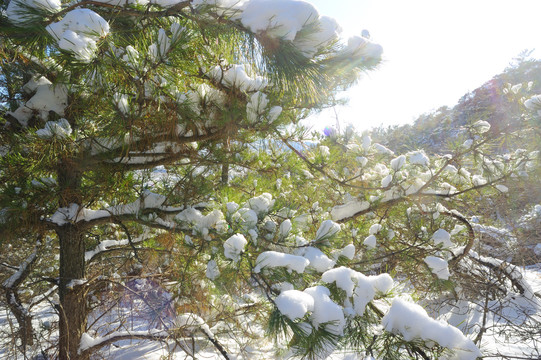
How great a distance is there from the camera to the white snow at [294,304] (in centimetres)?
76

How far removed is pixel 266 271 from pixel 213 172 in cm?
172

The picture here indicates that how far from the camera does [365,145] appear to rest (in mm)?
2285

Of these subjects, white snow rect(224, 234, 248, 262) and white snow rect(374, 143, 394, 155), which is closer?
white snow rect(224, 234, 248, 262)

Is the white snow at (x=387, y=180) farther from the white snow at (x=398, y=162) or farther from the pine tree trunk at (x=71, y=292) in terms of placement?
the pine tree trunk at (x=71, y=292)

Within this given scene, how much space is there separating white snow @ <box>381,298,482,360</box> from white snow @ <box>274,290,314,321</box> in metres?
0.26

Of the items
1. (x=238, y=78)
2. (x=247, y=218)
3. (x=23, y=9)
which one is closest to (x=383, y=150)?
(x=238, y=78)

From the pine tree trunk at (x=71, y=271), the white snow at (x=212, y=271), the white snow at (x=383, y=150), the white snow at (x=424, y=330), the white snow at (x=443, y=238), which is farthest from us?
the white snow at (x=383, y=150)

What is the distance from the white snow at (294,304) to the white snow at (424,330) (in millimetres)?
259

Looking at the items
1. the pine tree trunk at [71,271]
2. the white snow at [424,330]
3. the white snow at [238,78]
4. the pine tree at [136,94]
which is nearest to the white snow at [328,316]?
the white snow at [424,330]

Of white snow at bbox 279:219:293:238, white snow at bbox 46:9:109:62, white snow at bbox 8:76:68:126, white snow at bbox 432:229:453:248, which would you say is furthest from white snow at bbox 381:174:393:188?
white snow at bbox 8:76:68:126

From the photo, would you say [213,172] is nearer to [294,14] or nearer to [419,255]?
[294,14]

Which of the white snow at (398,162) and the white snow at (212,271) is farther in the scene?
the white snow at (398,162)

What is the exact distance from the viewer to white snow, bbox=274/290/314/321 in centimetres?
76

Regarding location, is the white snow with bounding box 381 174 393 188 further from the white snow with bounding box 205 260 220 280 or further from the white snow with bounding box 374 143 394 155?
the white snow with bounding box 205 260 220 280
